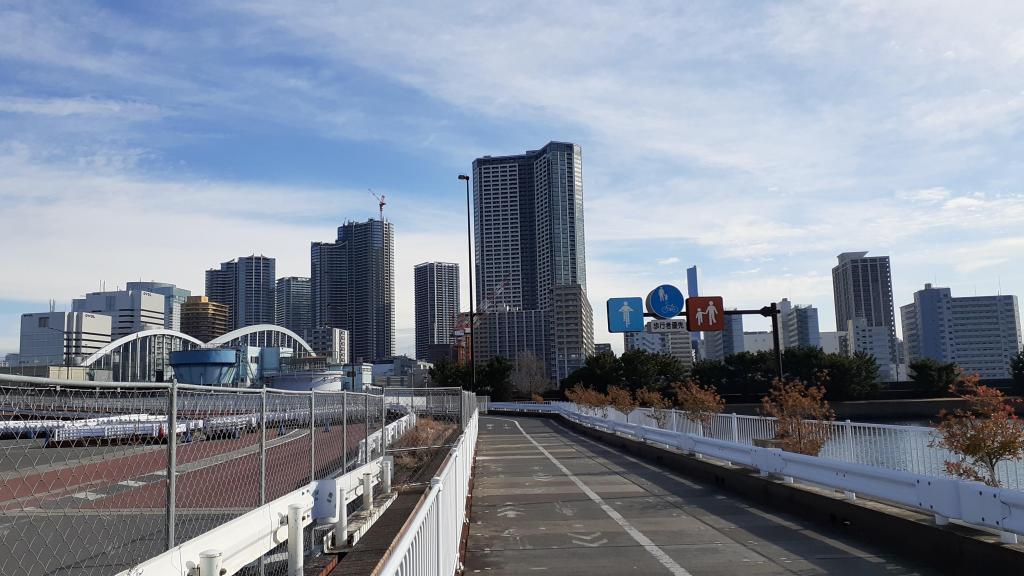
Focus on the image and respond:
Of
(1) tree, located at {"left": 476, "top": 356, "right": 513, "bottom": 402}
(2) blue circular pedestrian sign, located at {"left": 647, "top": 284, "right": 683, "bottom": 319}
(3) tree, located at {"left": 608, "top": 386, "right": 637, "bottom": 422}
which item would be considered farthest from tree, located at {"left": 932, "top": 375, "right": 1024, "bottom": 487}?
(1) tree, located at {"left": 476, "top": 356, "right": 513, "bottom": 402}

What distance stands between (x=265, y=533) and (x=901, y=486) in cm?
771

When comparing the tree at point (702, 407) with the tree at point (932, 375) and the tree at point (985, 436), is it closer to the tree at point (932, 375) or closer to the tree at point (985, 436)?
the tree at point (985, 436)

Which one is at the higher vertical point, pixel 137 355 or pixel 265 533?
pixel 137 355

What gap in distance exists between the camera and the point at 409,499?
10242mm

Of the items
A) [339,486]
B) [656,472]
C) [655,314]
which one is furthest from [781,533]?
[655,314]

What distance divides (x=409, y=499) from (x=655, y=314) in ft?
59.6

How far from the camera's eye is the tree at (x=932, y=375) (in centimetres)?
7754

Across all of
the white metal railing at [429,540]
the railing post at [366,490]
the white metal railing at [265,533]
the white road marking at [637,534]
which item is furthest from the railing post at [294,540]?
the white road marking at [637,534]

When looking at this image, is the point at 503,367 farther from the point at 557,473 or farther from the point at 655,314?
the point at 557,473

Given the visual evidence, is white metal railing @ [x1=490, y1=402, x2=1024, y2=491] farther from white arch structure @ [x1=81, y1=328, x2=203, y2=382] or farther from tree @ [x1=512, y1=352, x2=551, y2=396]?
tree @ [x1=512, y1=352, x2=551, y2=396]

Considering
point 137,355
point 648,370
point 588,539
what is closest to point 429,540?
point 588,539

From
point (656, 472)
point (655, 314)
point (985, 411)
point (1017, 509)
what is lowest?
point (656, 472)

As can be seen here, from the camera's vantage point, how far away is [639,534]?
10.4m

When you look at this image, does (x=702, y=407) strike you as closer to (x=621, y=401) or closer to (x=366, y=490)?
(x=366, y=490)
